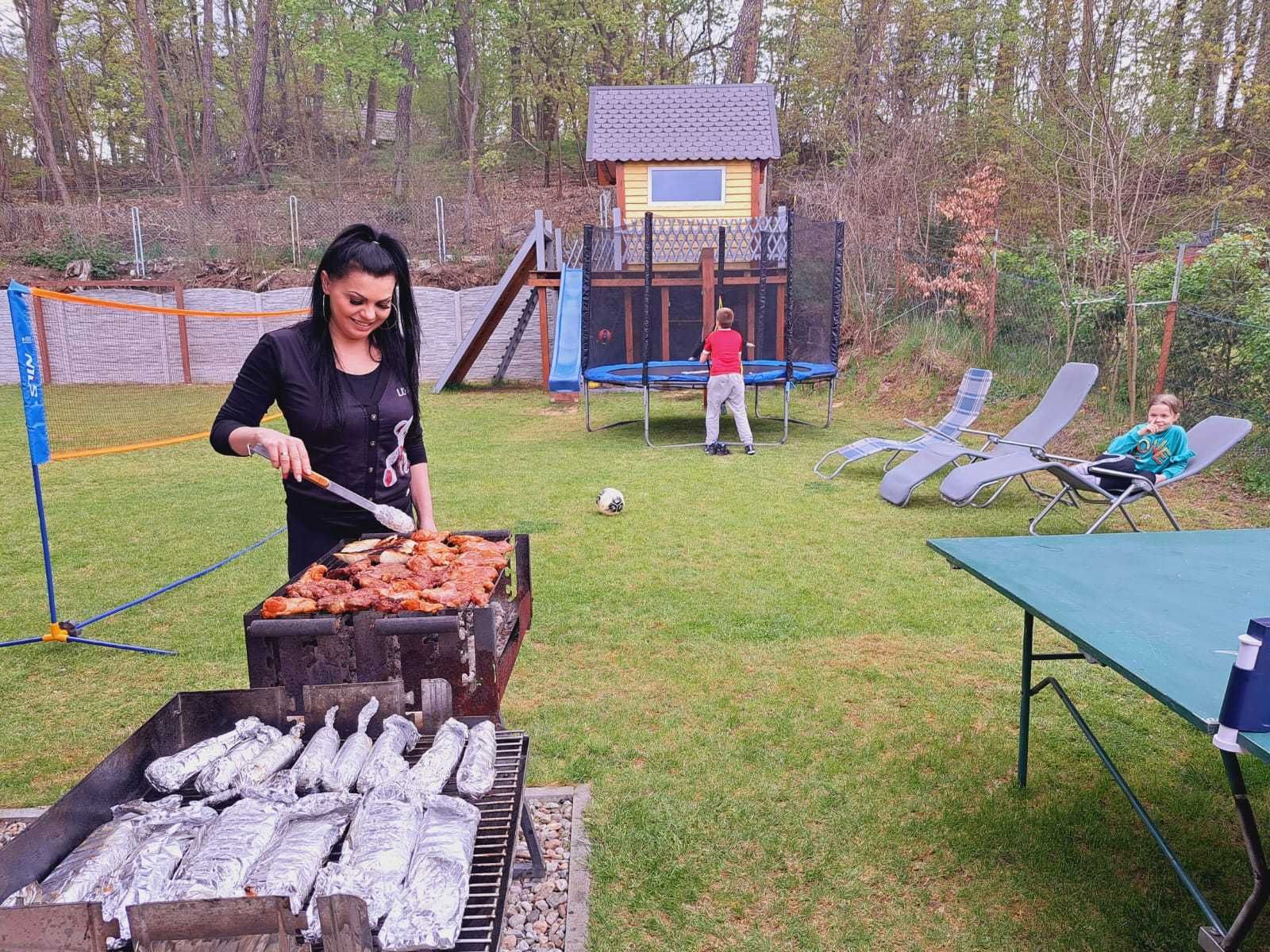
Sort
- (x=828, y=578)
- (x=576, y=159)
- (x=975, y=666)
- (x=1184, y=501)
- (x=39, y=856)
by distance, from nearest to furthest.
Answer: (x=39, y=856) < (x=975, y=666) < (x=828, y=578) < (x=1184, y=501) < (x=576, y=159)

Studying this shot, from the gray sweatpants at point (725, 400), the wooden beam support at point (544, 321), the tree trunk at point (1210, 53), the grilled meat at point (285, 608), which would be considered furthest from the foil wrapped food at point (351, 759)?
the tree trunk at point (1210, 53)

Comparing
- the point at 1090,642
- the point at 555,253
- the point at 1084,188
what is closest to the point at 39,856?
the point at 1090,642

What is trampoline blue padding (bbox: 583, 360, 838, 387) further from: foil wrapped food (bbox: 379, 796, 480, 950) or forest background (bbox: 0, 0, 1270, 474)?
foil wrapped food (bbox: 379, 796, 480, 950)

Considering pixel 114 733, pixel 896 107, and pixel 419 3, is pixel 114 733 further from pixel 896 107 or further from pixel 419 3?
pixel 419 3

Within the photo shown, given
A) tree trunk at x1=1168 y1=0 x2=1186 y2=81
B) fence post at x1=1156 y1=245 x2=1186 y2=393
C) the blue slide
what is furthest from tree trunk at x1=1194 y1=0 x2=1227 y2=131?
the blue slide

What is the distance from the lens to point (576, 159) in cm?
3044

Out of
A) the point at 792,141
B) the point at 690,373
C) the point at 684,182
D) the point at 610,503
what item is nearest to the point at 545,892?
the point at 610,503

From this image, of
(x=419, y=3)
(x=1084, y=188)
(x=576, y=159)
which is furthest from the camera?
(x=576, y=159)

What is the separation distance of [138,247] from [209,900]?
23.4 metres

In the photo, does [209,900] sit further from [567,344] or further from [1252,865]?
[567,344]

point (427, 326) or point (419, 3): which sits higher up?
point (419, 3)

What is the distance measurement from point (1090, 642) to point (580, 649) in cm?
284

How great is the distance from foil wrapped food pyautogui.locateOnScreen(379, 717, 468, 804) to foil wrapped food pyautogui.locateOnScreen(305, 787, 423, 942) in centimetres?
2

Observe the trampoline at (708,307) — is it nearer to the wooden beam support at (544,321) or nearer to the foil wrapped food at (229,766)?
the wooden beam support at (544,321)
